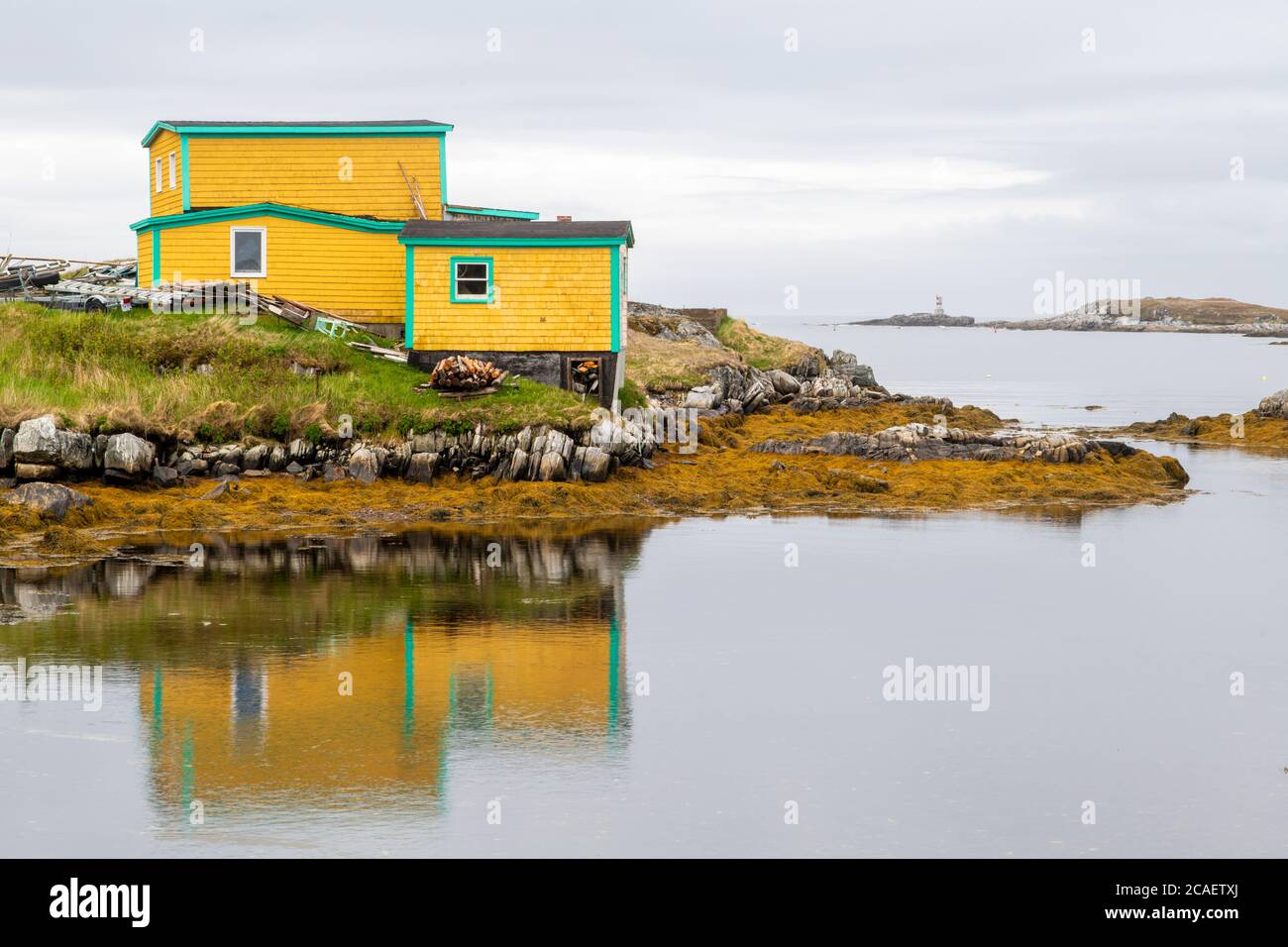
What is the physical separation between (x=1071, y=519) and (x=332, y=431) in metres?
15.8

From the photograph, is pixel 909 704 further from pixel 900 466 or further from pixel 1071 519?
pixel 900 466

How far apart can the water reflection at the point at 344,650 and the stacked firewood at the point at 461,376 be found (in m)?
5.49

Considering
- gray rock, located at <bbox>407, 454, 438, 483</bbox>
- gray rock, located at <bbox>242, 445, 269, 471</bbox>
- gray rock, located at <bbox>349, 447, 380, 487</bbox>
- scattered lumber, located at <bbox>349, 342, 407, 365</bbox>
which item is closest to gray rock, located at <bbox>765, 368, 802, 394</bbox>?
scattered lumber, located at <bbox>349, 342, 407, 365</bbox>

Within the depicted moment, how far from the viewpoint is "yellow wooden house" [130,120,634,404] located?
3428 cm

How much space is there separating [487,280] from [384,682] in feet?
60.5

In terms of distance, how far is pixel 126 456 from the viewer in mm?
29078

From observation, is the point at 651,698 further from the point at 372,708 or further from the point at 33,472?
the point at 33,472

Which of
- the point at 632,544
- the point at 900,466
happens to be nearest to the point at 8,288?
the point at 632,544

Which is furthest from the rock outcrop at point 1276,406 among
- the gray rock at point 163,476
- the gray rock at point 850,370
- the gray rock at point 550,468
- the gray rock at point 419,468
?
the gray rock at point 163,476

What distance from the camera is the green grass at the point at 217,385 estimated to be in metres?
30.1

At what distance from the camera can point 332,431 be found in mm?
30547

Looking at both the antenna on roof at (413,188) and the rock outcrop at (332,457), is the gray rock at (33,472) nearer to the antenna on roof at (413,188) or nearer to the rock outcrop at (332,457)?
the rock outcrop at (332,457)

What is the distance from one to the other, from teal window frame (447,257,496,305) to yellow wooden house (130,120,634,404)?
0.03 m

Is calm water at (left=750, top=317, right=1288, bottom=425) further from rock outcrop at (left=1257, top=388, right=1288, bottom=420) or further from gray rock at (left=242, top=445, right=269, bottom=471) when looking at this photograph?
gray rock at (left=242, top=445, right=269, bottom=471)
